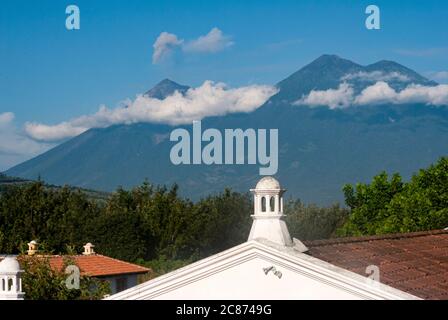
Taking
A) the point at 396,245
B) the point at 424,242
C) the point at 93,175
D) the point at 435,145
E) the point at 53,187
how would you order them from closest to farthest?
the point at 396,245 < the point at 424,242 < the point at 93,175 < the point at 53,187 < the point at 435,145

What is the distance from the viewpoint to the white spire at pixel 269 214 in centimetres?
1352

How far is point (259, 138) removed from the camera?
15641mm

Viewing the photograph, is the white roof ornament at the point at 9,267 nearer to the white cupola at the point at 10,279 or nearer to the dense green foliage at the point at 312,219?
the white cupola at the point at 10,279

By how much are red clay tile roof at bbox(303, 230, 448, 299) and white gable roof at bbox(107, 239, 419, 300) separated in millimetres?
1367

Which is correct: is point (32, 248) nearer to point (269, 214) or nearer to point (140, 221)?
point (140, 221)

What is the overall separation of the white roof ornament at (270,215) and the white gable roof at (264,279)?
1.21 ft

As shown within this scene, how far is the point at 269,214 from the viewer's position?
1367cm

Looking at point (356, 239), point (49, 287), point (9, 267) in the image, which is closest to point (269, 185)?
point (356, 239)

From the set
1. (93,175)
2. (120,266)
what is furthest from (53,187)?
(120,266)

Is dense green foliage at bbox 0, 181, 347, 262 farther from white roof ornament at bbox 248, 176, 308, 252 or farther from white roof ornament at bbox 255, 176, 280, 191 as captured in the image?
white roof ornament at bbox 255, 176, 280, 191

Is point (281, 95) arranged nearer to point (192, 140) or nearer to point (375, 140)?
point (375, 140)

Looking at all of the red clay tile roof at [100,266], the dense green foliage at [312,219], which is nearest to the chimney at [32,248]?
the red clay tile roof at [100,266]

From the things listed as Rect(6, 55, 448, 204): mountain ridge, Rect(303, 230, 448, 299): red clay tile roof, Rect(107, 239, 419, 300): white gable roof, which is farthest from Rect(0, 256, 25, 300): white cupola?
Rect(6, 55, 448, 204): mountain ridge
